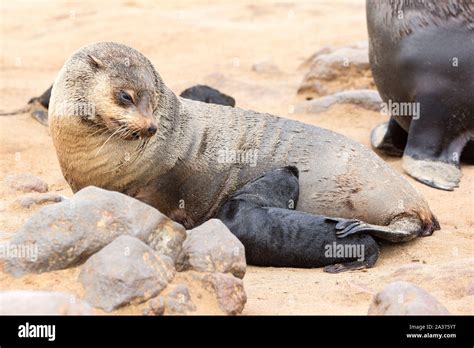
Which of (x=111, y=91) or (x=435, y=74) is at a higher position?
(x=111, y=91)

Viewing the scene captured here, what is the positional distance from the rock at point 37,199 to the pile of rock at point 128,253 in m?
2.01

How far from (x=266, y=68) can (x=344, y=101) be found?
2.25 m

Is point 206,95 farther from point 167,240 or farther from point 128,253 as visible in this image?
point 128,253

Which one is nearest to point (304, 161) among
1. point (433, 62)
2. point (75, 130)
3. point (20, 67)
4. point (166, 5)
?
point (75, 130)

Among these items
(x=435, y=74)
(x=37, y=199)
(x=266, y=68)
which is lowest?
(x=266, y=68)

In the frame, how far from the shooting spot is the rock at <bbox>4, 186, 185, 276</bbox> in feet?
14.8

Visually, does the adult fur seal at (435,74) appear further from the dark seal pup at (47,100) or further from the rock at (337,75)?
the rock at (337,75)

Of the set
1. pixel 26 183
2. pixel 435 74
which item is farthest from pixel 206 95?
pixel 26 183

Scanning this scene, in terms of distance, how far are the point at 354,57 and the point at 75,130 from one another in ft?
18.8

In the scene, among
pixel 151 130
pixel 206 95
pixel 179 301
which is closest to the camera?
pixel 179 301

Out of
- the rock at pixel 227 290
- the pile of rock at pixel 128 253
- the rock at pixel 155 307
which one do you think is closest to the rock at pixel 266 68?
the pile of rock at pixel 128 253

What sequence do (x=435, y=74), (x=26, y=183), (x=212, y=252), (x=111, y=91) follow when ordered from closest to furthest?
1. (x=212, y=252)
2. (x=111, y=91)
3. (x=26, y=183)
4. (x=435, y=74)

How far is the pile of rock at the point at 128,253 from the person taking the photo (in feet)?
14.1

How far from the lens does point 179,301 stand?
4371 millimetres
